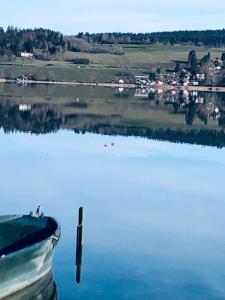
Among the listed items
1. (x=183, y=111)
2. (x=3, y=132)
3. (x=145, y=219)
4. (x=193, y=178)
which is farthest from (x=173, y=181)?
(x=183, y=111)

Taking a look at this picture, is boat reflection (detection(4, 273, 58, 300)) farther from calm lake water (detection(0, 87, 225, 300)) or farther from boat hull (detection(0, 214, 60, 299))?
calm lake water (detection(0, 87, 225, 300))

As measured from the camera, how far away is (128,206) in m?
44.0

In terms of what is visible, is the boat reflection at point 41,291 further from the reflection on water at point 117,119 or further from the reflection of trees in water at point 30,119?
the reflection of trees in water at point 30,119

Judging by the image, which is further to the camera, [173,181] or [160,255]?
[173,181]

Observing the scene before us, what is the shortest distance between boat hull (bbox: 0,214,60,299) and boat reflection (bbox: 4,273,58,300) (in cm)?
18

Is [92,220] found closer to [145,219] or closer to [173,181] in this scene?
[145,219]

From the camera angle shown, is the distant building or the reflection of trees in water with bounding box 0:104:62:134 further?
the distant building

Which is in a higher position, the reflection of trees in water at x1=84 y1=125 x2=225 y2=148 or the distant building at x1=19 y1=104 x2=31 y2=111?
the reflection of trees in water at x1=84 y1=125 x2=225 y2=148

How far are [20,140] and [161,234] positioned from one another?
3899cm

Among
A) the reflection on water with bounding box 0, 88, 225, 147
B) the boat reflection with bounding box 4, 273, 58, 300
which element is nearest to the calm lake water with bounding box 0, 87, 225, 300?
the boat reflection with bounding box 4, 273, 58, 300

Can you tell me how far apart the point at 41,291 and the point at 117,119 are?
252 ft

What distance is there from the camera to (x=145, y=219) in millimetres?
41156

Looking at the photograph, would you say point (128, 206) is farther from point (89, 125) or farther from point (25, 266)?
point (89, 125)

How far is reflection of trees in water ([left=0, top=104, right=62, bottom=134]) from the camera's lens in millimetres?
88875
